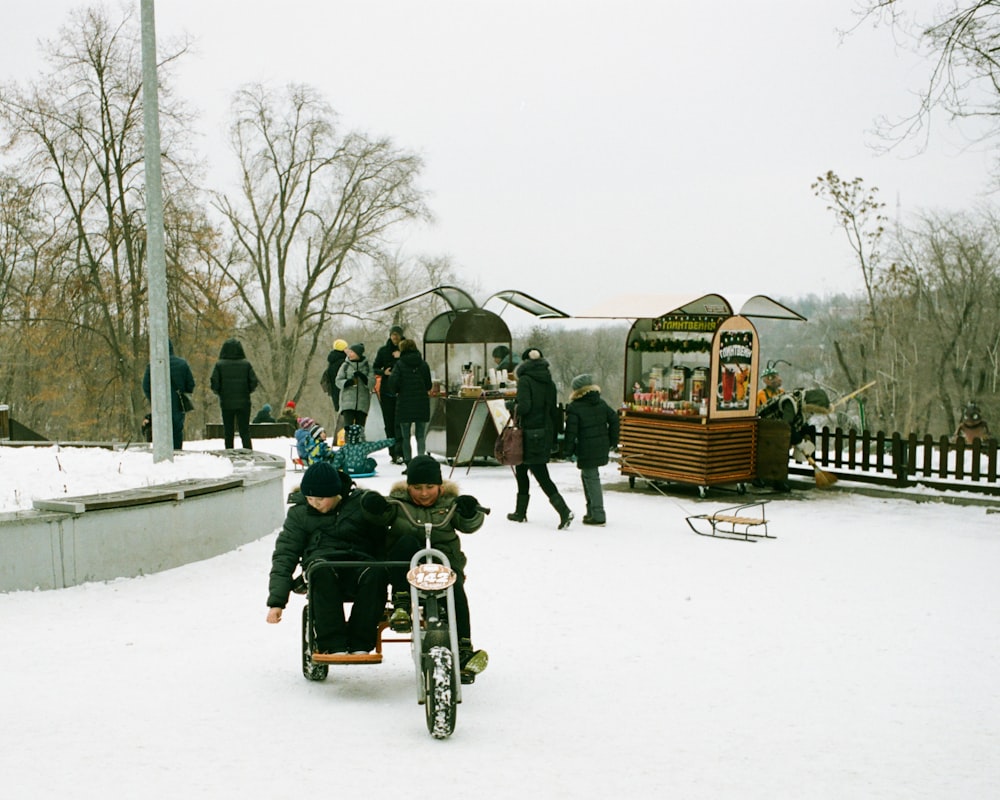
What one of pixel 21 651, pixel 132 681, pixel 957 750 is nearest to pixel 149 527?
pixel 21 651

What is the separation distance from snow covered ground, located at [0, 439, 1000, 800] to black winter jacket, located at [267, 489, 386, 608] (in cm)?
73

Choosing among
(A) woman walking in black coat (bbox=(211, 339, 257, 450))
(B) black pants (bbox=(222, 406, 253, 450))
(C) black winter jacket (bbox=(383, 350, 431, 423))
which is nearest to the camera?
(C) black winter jacket (bbox=(383, 350, 431, 423))

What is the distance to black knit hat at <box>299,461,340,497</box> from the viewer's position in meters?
5.74

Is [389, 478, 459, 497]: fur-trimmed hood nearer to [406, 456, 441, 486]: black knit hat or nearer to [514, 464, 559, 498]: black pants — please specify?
[406, 456, 441, 486]: black knit hat

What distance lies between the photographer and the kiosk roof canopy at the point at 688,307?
14.2 metres

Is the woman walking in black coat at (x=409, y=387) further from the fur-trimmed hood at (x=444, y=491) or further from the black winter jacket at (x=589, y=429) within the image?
the fur-trimmed hood at (x=444, y=491)

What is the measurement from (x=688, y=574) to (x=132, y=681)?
4961 millimetres

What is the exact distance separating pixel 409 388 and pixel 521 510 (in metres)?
4.52

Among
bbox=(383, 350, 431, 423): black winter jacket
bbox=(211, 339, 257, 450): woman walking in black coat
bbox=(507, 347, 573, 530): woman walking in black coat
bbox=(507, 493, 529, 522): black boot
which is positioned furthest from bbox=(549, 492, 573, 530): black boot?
bbox=(211, 339, 257, 450): woman walking in black coat

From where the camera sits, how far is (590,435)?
11633mm

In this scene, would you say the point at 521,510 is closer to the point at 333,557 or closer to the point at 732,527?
the point at 732,527

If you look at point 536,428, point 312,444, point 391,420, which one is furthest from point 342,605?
point 391,420

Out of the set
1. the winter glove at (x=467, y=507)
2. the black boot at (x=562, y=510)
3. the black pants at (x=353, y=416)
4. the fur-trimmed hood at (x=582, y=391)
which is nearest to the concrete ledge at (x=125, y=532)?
the black boot at (x=562, y=510)

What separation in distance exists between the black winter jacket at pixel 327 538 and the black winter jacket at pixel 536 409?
231 inches
